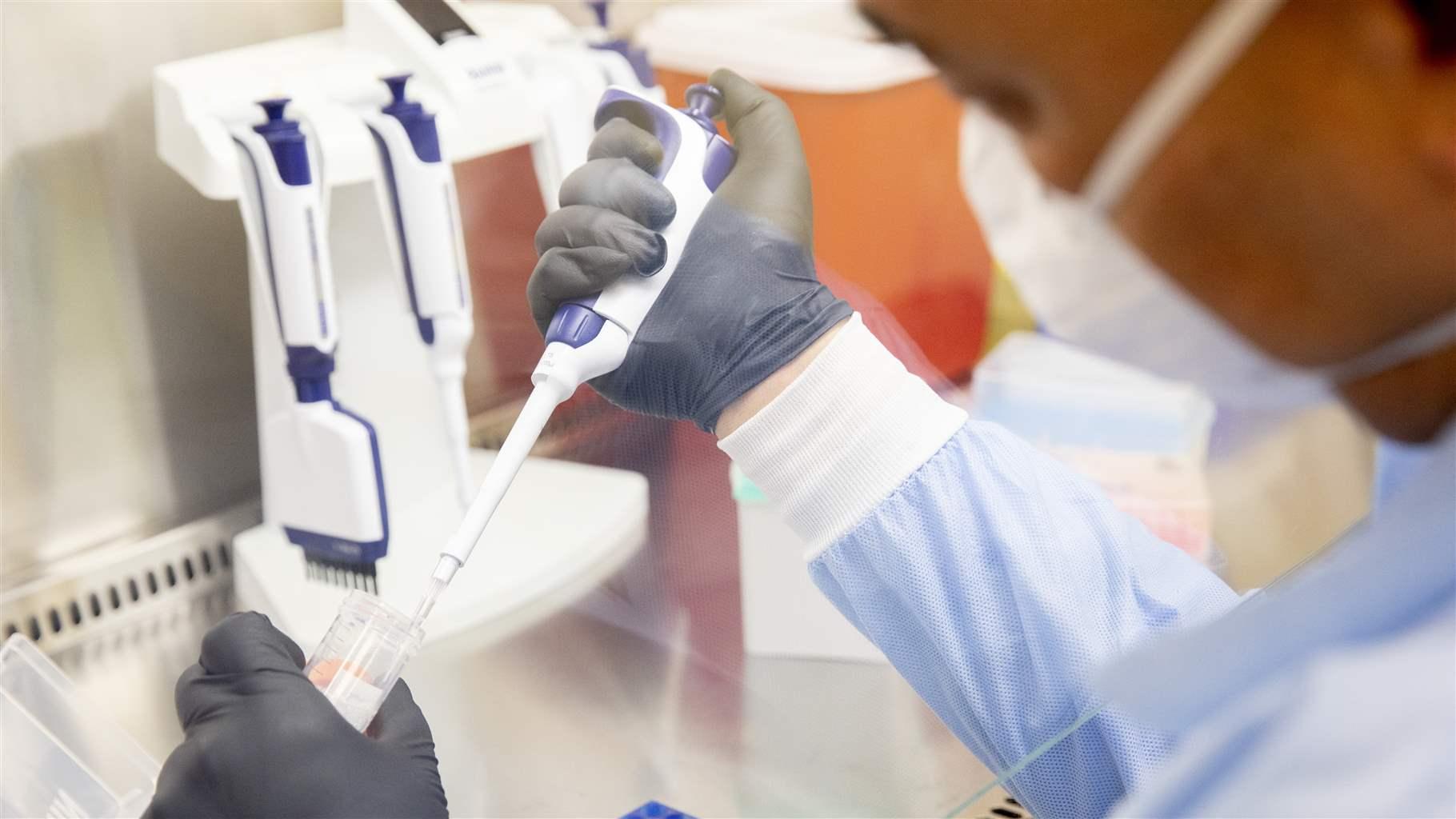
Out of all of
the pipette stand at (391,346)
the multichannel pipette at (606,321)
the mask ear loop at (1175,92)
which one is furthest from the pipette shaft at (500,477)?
the mask ear loop at (1175,92)

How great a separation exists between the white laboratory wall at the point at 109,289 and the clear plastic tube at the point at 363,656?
0.50 m

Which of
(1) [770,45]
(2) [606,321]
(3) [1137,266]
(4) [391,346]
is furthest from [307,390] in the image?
(3) [1137,266]

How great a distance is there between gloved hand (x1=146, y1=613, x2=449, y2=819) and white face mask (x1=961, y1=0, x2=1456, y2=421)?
39 cm

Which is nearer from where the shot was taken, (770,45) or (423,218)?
(423,218)

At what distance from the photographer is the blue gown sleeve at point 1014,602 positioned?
0.76 meters

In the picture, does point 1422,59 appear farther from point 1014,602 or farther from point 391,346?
point 391,346

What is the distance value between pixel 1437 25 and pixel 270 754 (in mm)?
565

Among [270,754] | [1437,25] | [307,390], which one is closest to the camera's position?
[1437,25]

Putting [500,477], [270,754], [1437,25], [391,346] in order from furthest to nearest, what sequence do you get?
[391,346] → [500,477] → [270,754] → [1437,25]

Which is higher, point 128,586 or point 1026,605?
point 1026,605

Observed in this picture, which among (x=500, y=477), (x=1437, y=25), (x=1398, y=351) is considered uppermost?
(x=1437, y=25)

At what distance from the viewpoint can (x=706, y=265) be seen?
0.78 meters

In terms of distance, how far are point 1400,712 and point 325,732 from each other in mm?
466

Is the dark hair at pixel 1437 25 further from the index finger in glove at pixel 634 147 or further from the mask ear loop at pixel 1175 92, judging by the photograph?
the index finger in glove at pixel 634 147
